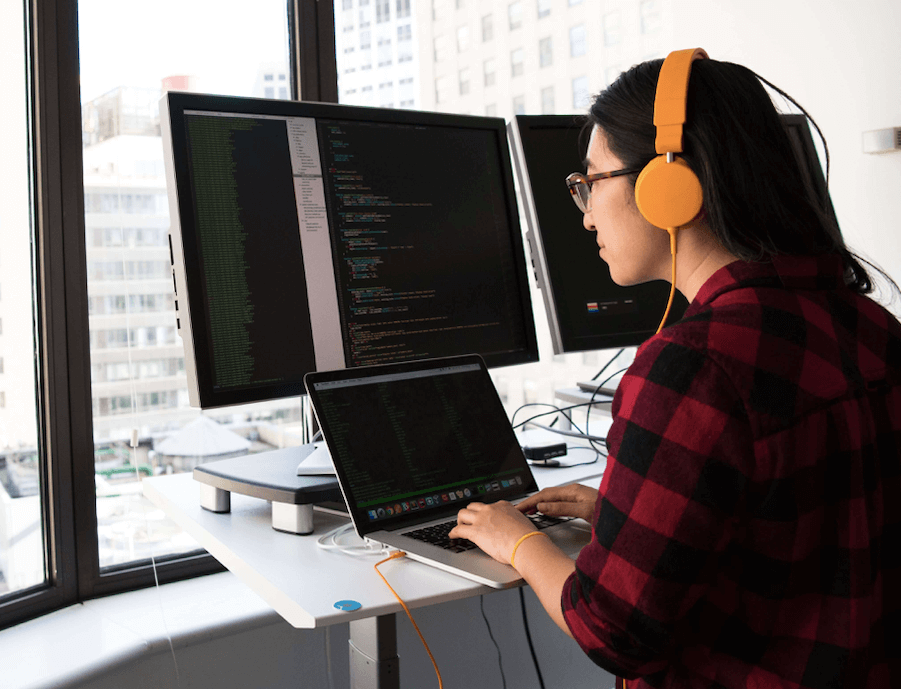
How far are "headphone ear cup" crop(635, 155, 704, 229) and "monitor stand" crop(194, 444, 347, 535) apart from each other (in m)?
0.53

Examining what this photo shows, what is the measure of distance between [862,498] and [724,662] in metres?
0.18

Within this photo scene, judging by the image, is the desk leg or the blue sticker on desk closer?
the blue sticker on desk

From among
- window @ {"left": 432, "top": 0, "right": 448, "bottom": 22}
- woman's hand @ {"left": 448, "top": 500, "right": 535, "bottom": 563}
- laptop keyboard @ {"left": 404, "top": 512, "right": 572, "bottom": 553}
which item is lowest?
laptop keyboard @ {"left": 404, "top": 512, "right": 572, "bottom": 553}

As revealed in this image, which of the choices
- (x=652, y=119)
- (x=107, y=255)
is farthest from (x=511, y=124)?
(x=107, y=255)

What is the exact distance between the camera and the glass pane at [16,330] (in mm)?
1466

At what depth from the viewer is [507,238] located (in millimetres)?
1352

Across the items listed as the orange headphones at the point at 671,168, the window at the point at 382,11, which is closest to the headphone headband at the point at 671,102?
the orange headphones at the point at 671,168

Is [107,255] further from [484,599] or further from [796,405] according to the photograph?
[796,405]

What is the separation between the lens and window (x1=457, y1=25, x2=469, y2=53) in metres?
2.45

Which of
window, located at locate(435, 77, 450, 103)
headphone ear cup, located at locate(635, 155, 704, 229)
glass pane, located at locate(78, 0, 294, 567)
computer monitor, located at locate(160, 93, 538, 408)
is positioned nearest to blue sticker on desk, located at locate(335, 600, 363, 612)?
computer monitor, located at locate(160, 93, 538, 408)

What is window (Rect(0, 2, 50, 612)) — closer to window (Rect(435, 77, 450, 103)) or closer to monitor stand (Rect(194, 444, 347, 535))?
monitor stand (Rect(194, 444, 347, 535))

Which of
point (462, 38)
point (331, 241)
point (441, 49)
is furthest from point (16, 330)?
point (462, 38)

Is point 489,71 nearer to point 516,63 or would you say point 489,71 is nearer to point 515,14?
point 516,63

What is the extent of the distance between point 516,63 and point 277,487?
192 centimetres
